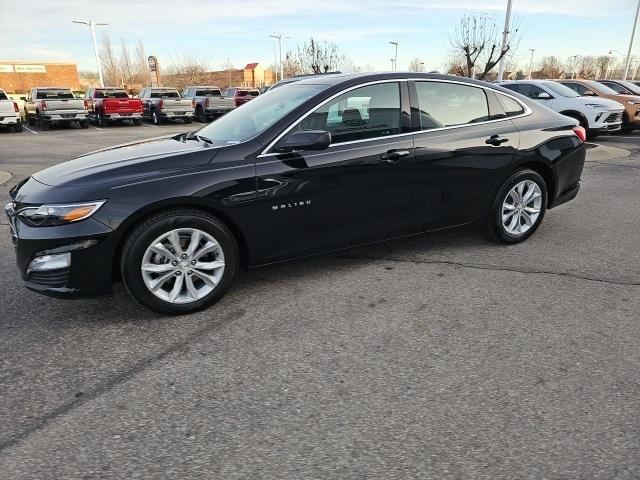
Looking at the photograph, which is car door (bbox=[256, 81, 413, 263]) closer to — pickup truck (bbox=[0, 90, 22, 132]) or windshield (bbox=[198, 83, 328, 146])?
windshield (bbox=[198, 83, 328, 146])

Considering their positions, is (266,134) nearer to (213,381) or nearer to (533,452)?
(213,381)

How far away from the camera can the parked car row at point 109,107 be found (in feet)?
65.7

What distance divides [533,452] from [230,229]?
7.79 ft

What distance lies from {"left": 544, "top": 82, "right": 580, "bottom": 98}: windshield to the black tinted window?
11.8 m

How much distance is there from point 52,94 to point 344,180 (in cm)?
2273

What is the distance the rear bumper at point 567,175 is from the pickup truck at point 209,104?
63.7 feet

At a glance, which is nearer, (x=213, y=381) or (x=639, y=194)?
(x=213, y=381)

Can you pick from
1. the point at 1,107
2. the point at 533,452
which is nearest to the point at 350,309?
the point at 533,452

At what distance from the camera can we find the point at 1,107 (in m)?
18.8

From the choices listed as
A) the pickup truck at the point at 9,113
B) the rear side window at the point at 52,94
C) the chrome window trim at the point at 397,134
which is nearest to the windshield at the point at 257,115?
the chrome window trim at the point at 397,134

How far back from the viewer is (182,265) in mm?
3436

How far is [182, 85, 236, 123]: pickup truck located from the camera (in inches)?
907

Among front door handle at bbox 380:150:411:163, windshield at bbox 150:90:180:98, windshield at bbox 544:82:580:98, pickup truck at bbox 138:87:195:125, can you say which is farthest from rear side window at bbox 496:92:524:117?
windshield at bbox 150:90:180:98

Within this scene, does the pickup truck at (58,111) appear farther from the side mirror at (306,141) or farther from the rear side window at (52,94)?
the side mirror at (306,141)
